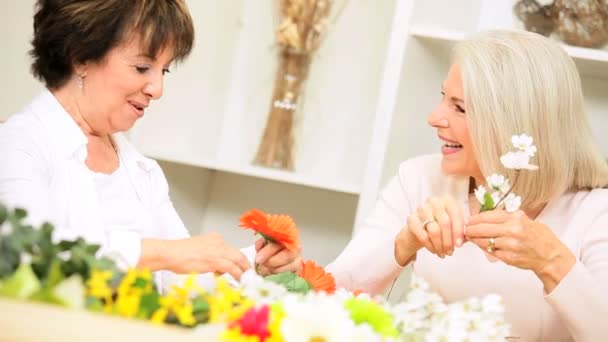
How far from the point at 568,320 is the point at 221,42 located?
1675 millimetres

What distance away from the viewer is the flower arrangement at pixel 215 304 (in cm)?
82

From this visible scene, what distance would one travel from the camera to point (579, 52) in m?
2.38

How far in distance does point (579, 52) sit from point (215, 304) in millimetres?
1734

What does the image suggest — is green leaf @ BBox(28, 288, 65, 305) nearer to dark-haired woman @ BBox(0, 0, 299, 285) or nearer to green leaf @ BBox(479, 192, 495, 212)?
dark-haired woman @ BBox(0, 0, 299, 285)

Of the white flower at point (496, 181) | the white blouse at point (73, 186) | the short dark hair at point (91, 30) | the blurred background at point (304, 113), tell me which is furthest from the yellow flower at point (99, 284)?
the blurred background at point (304, 113)

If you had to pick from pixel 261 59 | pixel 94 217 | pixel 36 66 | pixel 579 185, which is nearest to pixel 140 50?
pixel 36 66

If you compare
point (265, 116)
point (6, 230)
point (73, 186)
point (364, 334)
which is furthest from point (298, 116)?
point (6, 230)

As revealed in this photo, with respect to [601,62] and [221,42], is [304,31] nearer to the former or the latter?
[221,42]

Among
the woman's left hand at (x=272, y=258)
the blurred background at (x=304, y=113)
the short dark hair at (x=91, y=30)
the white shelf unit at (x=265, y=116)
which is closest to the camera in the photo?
the woman's left hand at (x=272, y=258)

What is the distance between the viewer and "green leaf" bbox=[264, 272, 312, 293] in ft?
4.29

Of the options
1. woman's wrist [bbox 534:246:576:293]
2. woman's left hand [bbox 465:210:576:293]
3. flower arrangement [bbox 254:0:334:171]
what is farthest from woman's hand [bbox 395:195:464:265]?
flower arrangement [bbox 254:0:334:171]

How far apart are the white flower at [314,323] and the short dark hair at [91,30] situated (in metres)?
0.85

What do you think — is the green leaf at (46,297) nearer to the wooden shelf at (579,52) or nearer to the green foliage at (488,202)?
the green foliage at (488,202)

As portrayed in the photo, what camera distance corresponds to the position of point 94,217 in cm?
162
